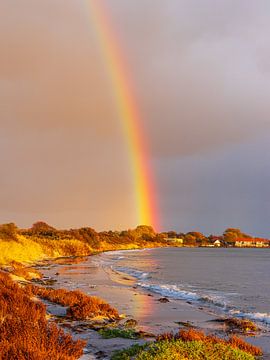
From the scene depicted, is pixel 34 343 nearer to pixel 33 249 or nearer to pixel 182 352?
pixel 182 352

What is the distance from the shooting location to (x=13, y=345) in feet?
26.3

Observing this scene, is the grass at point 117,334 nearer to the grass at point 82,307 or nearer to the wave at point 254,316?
the grass at point 82,307

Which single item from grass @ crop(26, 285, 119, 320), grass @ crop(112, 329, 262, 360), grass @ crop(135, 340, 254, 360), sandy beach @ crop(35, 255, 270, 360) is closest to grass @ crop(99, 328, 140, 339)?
sandy beach @ crop(35, 255, 270, 360)

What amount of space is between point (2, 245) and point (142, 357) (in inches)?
2178

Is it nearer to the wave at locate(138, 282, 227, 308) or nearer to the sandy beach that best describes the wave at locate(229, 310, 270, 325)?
the sandy beach

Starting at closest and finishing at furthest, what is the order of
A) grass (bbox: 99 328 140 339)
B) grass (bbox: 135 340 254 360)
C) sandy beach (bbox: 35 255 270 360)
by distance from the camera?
1. grass (bbox: 135 340 254 360)
2. sandy beach (bbox: 35 255 270 360)
3. grass (bbox: 99 328 140 339)

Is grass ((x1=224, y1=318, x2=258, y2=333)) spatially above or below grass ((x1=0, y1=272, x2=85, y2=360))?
below

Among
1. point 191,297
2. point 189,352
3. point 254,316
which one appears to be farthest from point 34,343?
point 191,297

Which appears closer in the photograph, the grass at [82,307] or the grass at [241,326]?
the grass at [82,307]

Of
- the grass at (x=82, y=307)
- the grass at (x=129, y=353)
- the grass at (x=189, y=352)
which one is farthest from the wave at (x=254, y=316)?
the grass at (x=129, y=353)

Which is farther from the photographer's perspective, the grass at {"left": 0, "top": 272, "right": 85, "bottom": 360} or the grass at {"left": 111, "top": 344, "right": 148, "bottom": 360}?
the grass at {"left": 111, "top": 344, "right": 148, "bottom": 360}

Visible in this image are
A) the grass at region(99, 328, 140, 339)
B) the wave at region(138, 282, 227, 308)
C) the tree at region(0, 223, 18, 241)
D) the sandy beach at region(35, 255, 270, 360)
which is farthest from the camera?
the tree at region(0, 223, 18, 241)

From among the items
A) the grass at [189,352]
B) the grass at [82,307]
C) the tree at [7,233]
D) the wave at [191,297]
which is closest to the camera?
the grass at [189,352]

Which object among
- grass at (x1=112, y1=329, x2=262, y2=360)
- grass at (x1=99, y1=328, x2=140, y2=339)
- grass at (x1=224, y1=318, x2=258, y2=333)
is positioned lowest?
grass at (x1=224, y1=318, x2=258, y2=333)
